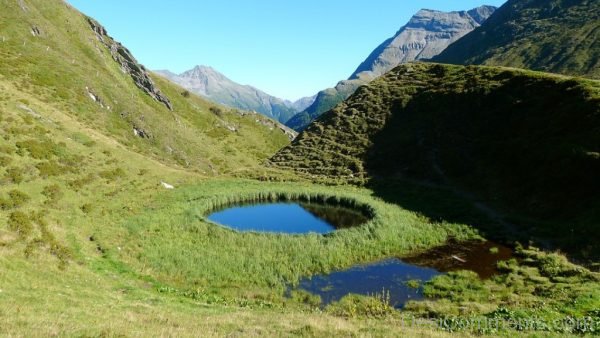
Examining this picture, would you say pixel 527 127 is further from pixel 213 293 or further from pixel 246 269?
pixel 213 293

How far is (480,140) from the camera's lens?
72.2m

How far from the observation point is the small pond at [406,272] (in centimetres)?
2970

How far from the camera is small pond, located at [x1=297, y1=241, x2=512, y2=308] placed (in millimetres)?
29703

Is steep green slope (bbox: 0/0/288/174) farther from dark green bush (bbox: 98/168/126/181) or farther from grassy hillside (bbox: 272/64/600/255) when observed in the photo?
grassy hillside (bbox: 272/64/600/255)

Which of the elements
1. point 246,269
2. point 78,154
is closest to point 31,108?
point 78,154

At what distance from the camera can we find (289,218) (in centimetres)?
5247

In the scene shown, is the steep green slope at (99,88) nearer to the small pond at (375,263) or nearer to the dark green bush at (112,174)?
the dark green bush at (112,174)

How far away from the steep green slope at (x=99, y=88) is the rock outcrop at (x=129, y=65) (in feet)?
1.28

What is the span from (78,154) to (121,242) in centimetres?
2541

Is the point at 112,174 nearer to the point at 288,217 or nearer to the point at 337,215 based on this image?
the point at 288,217

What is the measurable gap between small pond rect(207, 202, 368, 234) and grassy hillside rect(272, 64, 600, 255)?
1872 cm

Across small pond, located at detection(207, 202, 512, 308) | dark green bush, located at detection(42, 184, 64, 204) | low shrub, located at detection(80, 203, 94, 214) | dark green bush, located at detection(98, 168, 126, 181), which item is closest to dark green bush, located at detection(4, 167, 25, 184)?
dark green bush, located at detection(42, 184, 64, 204)

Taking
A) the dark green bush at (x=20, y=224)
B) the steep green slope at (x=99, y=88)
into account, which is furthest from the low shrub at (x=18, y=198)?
the steep green slope at (x=99, y=88)

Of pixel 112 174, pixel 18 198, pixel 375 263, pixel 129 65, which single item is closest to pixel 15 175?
pixel 18 198
